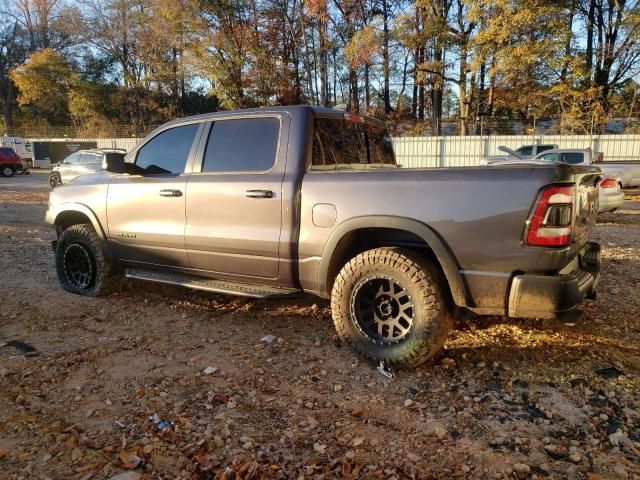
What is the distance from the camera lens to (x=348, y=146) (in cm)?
406

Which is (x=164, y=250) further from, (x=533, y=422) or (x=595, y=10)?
(x=595, y=10)

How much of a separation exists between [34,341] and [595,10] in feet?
102

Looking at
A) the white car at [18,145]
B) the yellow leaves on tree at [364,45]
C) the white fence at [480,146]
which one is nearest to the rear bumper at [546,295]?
the white fence at [480,146]

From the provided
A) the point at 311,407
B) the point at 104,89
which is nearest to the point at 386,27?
the point at 104,89

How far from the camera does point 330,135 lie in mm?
3898

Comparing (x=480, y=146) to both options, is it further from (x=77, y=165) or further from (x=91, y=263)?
(x=91, y=263)

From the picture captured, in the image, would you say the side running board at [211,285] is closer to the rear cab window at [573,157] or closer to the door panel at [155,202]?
the door panel at [155,202]

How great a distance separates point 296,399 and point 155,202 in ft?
7.90

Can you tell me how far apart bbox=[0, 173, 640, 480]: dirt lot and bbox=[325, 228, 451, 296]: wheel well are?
670mm

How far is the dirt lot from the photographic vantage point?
229 cm

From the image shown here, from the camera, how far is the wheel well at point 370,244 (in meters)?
3.38

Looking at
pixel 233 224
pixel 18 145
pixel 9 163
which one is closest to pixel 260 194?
pixel 233 224

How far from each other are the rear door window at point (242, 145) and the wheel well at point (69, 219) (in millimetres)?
1903

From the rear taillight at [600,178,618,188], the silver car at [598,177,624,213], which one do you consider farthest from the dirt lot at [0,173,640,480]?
the rear taillight at [600,178,618,188]
